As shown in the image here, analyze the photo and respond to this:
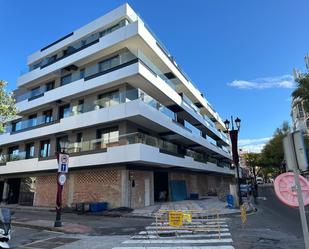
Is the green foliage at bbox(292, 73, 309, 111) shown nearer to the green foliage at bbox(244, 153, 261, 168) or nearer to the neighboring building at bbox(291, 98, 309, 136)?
the neighboring building at bbox(291, 98, 309, 136)

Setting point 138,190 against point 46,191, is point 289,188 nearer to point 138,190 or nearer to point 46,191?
point 138,190

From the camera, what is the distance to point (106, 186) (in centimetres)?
2352

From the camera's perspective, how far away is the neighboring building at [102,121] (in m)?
23.0

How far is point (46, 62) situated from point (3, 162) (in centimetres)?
1200

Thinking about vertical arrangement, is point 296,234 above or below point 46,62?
below

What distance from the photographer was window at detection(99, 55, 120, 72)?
25.3 m

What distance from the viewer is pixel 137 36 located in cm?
2380

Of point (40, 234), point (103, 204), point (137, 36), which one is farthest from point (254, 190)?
point (40, 234)

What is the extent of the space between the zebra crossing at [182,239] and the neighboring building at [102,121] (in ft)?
30.9

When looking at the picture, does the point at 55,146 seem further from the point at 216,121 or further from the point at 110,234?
the point at 216,121

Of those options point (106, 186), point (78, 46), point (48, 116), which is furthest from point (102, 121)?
point (78, 46)

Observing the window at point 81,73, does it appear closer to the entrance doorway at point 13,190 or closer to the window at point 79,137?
the window at point 79,137

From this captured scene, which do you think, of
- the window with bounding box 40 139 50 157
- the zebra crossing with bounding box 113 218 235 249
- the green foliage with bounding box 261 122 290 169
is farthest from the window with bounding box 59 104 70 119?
the green foliage with bounding box 261 122 290 169

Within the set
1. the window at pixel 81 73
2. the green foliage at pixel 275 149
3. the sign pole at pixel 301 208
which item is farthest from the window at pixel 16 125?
the green foliage at pixel 275 149
